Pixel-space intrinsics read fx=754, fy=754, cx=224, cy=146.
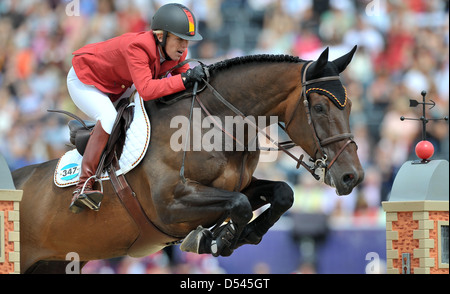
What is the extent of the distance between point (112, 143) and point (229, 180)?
968mm

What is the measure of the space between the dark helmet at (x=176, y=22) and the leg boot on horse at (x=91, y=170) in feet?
2.98

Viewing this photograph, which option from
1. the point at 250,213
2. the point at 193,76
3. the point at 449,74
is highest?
the point at 449,74

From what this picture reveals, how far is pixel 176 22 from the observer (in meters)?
5.72

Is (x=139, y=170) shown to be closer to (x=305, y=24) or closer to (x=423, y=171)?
(x=423, y=171)

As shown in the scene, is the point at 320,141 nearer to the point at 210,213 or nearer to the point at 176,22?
the point at 210,213

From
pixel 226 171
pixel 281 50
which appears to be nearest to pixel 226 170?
pixel 226 171

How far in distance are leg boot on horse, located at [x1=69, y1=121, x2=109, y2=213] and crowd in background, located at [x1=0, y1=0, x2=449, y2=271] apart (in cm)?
485

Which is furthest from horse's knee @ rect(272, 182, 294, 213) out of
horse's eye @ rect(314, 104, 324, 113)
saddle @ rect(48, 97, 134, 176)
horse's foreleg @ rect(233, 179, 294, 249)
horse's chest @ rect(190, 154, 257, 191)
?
saddle @ rect(48, 97, 134, 176)

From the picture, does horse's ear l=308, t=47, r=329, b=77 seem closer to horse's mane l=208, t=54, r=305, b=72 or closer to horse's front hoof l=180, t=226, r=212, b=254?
horse's mane l=208, t=54, r=305, b=72

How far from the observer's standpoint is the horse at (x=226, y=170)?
5352 mm

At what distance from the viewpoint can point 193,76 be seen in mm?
5699

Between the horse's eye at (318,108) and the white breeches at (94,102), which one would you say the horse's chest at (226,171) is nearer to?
the horse's eye at (318,108)

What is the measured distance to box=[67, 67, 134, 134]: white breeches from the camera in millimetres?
5863
